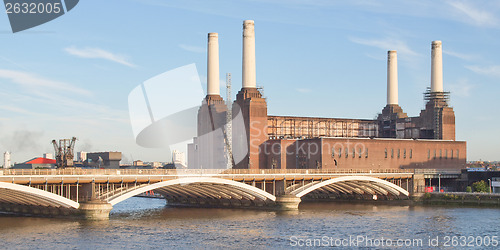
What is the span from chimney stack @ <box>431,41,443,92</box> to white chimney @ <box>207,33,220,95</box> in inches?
1942

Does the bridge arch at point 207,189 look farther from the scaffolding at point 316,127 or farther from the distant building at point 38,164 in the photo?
the distant building at point 38,164

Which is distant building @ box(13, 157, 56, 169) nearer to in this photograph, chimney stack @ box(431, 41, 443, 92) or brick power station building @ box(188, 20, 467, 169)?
brick power station building @ box(188, 20, 467, 169)

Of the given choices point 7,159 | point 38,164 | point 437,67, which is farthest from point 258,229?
point 38,164

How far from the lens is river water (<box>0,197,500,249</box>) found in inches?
2532

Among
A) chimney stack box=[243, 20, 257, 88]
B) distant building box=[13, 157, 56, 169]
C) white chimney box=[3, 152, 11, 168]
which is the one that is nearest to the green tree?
chimney stack box=[243, 20, 257, 88]

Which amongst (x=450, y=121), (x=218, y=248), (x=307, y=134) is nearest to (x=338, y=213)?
(x=218, y=248)

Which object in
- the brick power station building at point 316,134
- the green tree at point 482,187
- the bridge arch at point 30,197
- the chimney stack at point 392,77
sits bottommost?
the green tree at point 482,187

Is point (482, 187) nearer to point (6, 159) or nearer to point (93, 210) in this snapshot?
point (93, 210)

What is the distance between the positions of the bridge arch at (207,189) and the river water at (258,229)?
275cm

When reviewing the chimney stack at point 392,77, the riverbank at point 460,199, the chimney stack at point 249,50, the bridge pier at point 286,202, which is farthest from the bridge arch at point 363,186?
the chimney stack at point 392,77

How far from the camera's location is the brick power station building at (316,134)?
134 meters

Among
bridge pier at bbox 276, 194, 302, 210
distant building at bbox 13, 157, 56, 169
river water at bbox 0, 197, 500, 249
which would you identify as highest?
distant building at bbox 13, 157, 56, 169

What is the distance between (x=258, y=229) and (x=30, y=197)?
26572mm

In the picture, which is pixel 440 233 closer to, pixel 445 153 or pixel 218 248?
pixel 218 248
